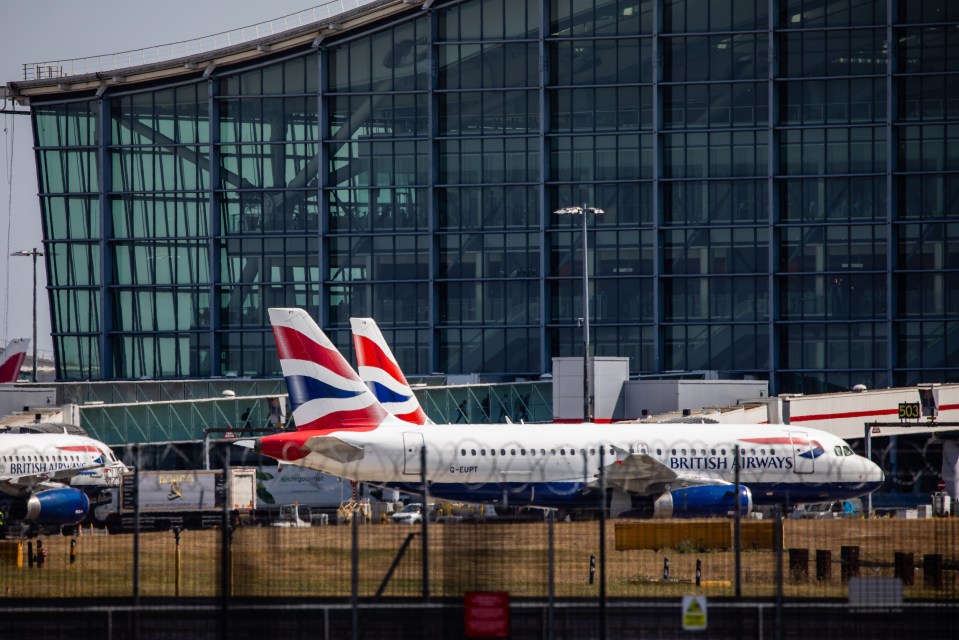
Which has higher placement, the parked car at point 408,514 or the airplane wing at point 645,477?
the airplane wing at point 645,477

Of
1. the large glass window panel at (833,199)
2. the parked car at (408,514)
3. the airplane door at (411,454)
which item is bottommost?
the parked car at (408,514)

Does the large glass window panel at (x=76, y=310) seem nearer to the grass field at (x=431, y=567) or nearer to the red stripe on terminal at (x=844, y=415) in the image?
the red stripe on terminal at (x=844, y=415)

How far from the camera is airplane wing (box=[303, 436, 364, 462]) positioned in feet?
152

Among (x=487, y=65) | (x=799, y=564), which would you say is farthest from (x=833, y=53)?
(x=799, y=564)

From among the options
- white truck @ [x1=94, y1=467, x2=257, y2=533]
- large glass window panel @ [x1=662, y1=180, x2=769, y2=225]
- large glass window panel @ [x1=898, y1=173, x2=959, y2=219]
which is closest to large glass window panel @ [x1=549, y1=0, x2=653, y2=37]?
large glass window panel @ [x1=662, y1=180, x2=769, y2=225]

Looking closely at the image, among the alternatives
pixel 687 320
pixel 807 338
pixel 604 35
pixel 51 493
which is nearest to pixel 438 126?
pixel 604 35

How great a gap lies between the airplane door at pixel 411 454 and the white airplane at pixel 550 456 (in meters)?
0.03

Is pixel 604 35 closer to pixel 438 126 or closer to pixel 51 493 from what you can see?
pixel 438 126

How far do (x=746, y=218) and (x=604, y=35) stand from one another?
16.4m

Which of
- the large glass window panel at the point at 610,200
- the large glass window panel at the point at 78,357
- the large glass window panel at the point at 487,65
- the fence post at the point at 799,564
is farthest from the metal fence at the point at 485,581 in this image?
the large glass window panel at the point at 78,357

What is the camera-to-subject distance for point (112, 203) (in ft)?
362

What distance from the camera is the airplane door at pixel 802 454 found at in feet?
168

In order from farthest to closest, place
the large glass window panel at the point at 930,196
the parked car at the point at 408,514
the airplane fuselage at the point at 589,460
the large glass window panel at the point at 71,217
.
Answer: the large glass window panel at the point at 71,217 < the large glass window panel at the point at 930,196 < the parked car at the point at 408,514 < the airplane fuselage at the point at 589,460

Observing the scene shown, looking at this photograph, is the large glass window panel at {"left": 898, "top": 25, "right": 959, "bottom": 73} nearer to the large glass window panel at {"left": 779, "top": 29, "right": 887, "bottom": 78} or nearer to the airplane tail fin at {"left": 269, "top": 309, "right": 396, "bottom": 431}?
the large glass window panel at {"left": 779, "top": 29, "right": 887, "bottom": 78}
